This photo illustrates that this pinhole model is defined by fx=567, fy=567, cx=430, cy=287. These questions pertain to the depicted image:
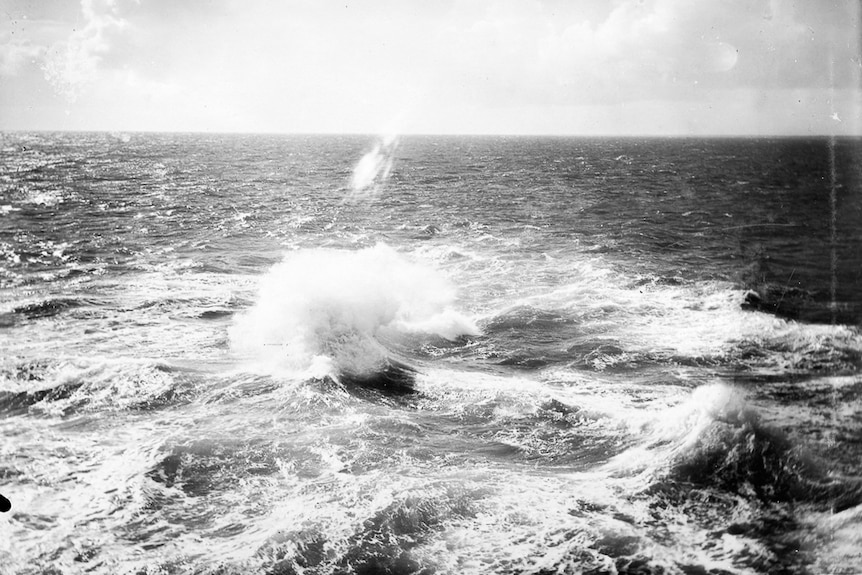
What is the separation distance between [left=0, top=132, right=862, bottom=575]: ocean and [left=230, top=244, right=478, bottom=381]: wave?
120mm

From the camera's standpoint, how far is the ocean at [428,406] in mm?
9906

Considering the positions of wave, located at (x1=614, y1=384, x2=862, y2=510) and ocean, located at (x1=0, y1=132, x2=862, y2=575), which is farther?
wave, located at (x1=614, y1=384, x2=862, y2=510)

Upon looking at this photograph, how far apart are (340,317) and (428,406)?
5862mm

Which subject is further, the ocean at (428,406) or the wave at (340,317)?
the wave at (340,317)

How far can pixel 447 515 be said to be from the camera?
1057 centimetres

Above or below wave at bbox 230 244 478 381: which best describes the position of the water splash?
above

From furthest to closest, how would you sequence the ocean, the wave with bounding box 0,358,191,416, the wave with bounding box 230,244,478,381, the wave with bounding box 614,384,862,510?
the wave with bounding box 230,244,478,381 < the wave with bounding box 0,358,191,416 < the wave with bounding box 614,384,862,510 < the ocean

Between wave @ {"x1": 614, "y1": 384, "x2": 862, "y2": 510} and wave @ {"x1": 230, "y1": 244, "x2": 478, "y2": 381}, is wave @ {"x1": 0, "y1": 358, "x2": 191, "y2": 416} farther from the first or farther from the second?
wave @ {"x1": 614, "y1": 384, "x2": 862, "y2": 510}

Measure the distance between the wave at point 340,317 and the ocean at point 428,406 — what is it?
120 millimetres

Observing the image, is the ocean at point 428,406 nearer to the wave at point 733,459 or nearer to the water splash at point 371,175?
the wave at point 733,459

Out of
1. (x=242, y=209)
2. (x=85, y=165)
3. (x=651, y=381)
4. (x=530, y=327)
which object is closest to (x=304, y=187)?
(x=242, y=209)

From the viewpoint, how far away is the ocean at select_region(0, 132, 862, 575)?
9.91m

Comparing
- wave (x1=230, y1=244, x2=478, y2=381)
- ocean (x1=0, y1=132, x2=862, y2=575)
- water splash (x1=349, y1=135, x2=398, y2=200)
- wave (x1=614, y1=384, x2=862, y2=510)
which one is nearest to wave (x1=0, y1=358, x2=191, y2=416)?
ocean (x1=0, y1=132, x2=862, y2=575)

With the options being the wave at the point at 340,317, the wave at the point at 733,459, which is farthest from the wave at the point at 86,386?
the wave at the point at 733,459
